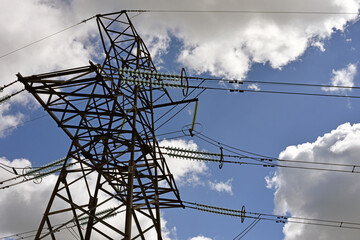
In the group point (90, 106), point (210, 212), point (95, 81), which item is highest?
point (90, 106)

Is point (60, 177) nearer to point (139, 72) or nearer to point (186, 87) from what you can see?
point (139, 72)

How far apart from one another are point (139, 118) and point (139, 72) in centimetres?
203

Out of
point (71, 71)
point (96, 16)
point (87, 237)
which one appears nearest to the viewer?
point (71, 71)

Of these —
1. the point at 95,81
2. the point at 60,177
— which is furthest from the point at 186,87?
the point at 60,177

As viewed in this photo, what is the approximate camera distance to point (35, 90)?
424 inches

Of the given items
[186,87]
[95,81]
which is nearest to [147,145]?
[186,87]

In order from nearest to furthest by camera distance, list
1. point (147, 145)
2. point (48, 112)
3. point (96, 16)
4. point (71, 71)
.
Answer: point (71, 71) < point (48, 112) < point (147, 145) < point (96, 16)

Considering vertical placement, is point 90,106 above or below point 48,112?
above

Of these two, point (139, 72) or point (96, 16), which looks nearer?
point (139, 72)

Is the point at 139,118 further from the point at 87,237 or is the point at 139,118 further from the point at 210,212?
the point at 210,212

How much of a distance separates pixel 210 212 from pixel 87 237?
22.9ft

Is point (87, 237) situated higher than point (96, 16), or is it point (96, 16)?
point (96, 16)

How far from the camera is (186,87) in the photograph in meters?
12.6

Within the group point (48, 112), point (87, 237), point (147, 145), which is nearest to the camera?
point (48, 112)
